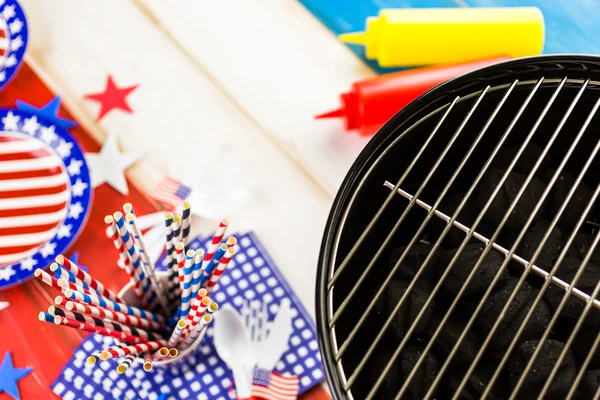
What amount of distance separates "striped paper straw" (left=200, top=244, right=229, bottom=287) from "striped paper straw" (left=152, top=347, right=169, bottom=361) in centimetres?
9

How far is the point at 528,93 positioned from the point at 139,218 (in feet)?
1.84

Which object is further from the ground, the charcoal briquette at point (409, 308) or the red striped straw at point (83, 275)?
the charcoal briquette at point (409, 308)

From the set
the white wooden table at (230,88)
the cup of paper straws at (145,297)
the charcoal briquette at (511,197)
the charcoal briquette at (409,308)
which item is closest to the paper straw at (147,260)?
the cup of paper straws at (145,297)

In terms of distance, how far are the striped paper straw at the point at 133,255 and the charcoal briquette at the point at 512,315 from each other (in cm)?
40

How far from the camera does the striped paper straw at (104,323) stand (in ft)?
1.98

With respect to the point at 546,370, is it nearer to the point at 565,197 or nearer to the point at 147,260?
the point at 565,197

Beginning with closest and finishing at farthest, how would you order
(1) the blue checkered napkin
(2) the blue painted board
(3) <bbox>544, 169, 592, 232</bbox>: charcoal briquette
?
(3) <bbox>544, 169, 592, 232</bbox>: charcoal briquette
(1) the blue checkered napkin
(2) the blue painted board

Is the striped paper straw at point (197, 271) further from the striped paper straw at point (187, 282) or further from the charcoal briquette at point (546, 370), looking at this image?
the charcoal briquette at point (546, 370)

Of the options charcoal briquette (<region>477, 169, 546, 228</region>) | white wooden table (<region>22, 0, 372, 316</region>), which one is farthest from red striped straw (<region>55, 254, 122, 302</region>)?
charcoal briquette (<region>477, 169, 546, 228</region>)

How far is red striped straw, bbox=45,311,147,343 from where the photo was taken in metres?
0.60

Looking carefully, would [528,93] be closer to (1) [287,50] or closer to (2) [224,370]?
(1) [287,50]

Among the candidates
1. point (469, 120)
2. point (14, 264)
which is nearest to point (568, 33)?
point (469, 120)

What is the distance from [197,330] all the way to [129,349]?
80 mm

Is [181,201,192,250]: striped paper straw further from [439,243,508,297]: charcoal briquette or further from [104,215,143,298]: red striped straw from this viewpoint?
[439,243,508,297]: charcoal briquette
